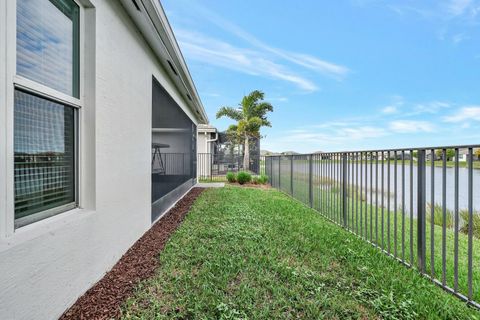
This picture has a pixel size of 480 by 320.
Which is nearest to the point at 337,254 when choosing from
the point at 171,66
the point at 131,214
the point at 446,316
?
the point at 446,316

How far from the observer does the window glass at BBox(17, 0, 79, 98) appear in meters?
1.70

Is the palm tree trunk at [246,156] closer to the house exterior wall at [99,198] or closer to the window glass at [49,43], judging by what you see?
the house exterior wall at [99,198]

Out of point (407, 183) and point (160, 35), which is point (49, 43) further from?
point (407, 183)

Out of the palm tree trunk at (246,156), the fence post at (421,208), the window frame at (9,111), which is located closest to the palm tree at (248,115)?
the palm tree trunk at (246,156)

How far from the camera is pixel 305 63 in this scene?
16266 millimetres

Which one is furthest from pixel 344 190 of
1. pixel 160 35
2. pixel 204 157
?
pixel 204 157

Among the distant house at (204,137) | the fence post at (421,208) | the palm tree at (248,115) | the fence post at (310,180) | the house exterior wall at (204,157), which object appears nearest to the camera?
the fence post at (421,208)

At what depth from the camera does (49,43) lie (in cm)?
194

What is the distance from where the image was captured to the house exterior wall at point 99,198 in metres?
1.55

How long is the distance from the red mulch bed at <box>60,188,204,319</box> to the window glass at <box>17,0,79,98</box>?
1849mm

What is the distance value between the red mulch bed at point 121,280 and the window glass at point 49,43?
1849 millimetres

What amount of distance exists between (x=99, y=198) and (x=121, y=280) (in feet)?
2.90

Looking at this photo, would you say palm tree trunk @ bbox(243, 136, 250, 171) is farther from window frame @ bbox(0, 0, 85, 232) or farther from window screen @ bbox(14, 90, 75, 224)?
window frame @ bbox(0, 0, 85, 232)

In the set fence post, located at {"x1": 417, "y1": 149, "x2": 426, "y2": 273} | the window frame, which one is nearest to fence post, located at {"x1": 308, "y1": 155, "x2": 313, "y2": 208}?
fence post, located at {"x1": 417, "y1": 149, "x2": 426, "y2": 273}
